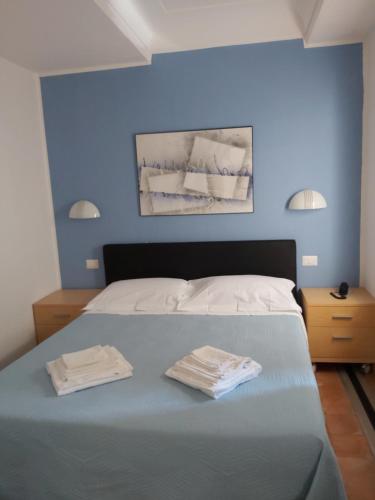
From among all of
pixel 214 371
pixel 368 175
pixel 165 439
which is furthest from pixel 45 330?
pixel 368 175

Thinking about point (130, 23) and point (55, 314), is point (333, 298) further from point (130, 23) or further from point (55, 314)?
point (130, 23)

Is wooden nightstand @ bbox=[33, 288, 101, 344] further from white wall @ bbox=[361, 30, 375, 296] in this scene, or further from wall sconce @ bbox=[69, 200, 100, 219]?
white wall @ bbox=[361, 30, 375, 296]

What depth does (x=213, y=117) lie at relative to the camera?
10.0 feet

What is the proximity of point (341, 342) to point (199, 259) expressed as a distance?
4.06ft

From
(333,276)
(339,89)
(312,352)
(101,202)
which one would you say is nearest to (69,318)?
(101,202)

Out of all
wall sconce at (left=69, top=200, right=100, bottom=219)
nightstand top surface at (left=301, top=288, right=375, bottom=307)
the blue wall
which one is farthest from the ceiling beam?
nightstand top surface at (left=301, top=288, right=375, bottom=307)

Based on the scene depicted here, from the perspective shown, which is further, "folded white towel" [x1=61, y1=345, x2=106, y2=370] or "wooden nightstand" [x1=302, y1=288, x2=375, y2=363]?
"wooden nightstand" [x1=302, y1=288, x2=375, y2=363]

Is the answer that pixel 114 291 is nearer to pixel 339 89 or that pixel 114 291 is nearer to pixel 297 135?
pixel 297 135

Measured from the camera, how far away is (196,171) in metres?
3.11

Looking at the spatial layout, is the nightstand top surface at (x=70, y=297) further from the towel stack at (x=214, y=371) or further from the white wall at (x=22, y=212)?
the towel stack at (x=214, y=371)

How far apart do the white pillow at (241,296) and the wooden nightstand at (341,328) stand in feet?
0.75

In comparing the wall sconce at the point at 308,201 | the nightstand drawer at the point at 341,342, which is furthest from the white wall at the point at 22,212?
the nightstand drawer at the point at 341,342

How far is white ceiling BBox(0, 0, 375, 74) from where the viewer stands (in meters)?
2.20

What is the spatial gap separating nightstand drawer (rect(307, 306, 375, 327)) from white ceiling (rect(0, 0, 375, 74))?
192 centimetres
